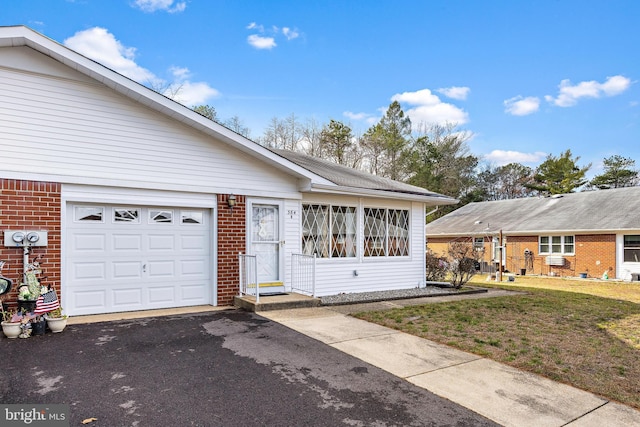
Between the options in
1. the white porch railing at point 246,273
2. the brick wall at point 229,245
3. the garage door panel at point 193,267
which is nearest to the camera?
the garage door panel at point 193,267

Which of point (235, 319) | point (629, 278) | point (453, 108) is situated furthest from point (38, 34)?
point (453, 108)

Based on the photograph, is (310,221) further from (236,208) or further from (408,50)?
(408,50)

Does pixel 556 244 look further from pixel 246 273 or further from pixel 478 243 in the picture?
pixel 246 273

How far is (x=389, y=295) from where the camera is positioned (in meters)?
9.39

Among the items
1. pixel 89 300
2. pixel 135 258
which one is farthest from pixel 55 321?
pixel 135 258

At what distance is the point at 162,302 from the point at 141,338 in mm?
2074

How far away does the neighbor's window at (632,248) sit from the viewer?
17.7m

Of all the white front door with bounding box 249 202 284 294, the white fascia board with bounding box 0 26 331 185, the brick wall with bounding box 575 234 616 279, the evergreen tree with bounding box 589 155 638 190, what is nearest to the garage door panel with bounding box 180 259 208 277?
the white front door with bounding box 249 202 284 294

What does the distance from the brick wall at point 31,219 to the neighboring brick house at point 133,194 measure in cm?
2

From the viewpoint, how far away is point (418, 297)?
9578 mm

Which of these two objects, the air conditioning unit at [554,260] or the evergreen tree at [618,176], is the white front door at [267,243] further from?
the evergreen tree at [618,176]

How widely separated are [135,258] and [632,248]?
69.2ft

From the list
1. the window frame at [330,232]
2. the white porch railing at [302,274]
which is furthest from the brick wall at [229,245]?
the window frame at [330,232]

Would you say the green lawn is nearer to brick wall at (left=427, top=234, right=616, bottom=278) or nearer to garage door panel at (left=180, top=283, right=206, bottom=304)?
garage door panel at (left=180, top=283, right=206, bottom=304)
